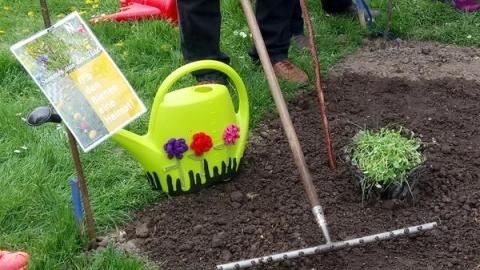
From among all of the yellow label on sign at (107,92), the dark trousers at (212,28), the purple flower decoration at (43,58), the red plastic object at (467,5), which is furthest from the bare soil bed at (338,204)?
the red plastic object at (467,5)

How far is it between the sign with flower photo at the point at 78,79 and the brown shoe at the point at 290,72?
174 centimetres

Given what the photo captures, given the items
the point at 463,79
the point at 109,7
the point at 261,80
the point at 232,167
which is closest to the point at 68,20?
the point at 232,167

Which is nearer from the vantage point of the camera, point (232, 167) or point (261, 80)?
point (232, 167)

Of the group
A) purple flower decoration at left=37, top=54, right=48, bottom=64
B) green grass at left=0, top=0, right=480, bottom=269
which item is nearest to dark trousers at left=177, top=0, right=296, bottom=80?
green grass at left=0, top=0, right=480, bottom=269

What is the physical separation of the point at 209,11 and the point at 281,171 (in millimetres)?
1057

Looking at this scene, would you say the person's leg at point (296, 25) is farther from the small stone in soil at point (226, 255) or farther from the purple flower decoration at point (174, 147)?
the small stone in soil at point (226, 255)

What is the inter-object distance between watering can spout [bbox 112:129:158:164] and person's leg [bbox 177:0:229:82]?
1.02 m

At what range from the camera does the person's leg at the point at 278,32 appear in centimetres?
387

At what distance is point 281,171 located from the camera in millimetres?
3014

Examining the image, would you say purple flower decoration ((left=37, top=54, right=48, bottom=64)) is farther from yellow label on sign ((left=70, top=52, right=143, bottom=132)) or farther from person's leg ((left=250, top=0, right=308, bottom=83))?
person's leg ((left=250, top=0, right=308, bottom=83))

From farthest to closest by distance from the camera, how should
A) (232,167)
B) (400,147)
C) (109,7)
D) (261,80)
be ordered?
(109,7) < (261,80) < (232,167) < (400,147)

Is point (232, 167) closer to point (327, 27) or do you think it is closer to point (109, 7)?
point (327, 27)

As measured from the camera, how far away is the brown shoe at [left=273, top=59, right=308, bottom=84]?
152 inches

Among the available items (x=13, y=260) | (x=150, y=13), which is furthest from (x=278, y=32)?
(x=13, y=260)
